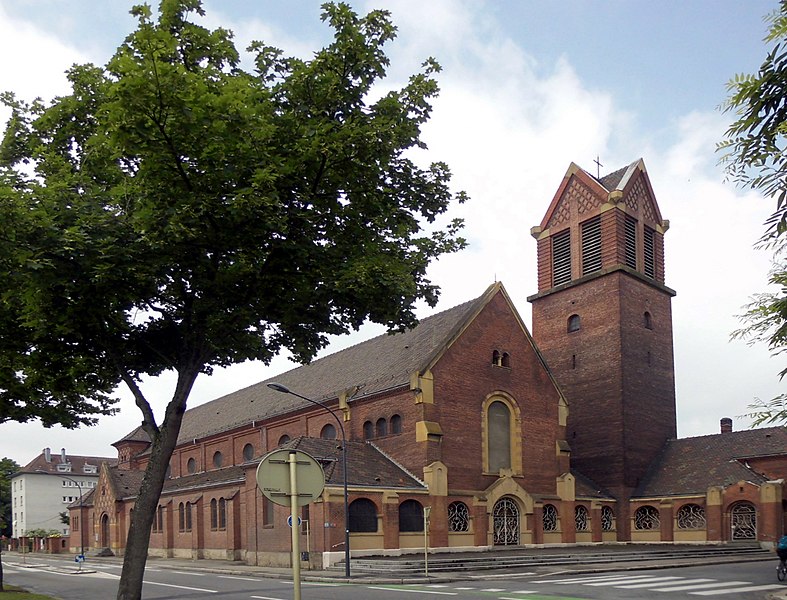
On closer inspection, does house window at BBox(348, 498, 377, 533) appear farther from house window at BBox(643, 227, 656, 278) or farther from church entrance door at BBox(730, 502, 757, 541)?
house window at BBox(643, 227, 656, 278)

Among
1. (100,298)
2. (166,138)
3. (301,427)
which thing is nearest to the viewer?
(166,138)

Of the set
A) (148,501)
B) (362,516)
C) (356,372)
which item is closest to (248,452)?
(356,372)

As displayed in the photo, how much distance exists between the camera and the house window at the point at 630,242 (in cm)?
5253

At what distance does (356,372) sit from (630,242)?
19.7 metres

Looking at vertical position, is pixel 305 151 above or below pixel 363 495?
above

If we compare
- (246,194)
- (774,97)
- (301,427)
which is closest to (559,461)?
(301,427)

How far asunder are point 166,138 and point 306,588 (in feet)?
58.0

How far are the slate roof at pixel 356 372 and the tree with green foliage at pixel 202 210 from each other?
22085 millimetres

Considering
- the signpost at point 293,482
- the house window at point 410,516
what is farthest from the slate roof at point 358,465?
the signpost at point 293,482

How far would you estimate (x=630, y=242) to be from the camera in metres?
53.1

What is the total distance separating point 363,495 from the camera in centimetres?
3794

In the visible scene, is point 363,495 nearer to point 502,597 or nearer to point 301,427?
point 301,427

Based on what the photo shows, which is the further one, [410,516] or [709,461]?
[709,461]

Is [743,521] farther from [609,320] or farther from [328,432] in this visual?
[328,432]
